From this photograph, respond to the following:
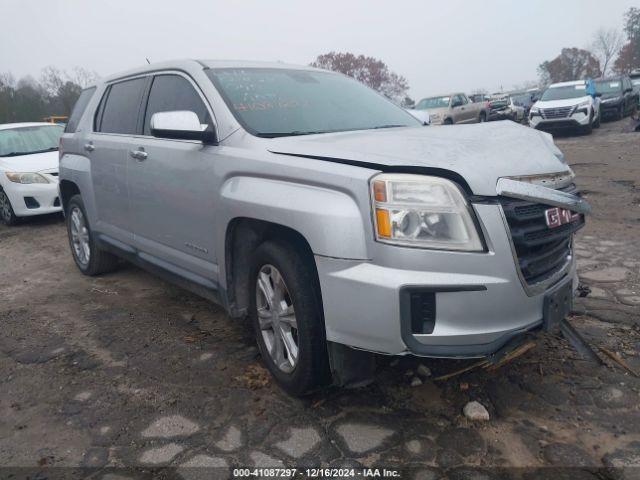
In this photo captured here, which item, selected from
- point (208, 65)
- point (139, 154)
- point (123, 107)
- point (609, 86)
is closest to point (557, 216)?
point (208, 65)

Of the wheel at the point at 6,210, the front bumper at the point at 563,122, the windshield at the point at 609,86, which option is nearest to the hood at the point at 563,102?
the front bumper at the point at 563,122

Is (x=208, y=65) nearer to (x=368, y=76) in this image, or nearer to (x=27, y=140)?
(x=27, y=140)

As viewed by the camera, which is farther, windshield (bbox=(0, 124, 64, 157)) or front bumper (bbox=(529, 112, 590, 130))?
front bumper (bbox=(529, 112, 590, 130))

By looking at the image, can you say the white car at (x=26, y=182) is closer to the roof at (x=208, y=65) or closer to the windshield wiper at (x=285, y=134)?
the roof at (x=208, y=65)

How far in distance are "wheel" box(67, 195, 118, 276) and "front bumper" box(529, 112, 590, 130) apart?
586 inches

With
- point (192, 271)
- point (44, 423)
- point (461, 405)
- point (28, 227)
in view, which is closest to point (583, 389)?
point (461, 405)

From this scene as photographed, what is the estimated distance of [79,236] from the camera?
5.24 m

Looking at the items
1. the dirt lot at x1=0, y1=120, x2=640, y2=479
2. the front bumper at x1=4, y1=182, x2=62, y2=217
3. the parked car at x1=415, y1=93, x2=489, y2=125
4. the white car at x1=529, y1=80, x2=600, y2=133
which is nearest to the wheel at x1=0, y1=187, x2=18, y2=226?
the front bumper at x1=4, y1=182, x2=62, y2=217

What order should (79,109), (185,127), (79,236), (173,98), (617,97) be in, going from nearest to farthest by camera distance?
(185,127) < (173,98) < (79,109) < (79,236) < (617,97)

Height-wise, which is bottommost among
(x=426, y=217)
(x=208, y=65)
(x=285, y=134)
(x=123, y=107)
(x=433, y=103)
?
(x=433, y=103)

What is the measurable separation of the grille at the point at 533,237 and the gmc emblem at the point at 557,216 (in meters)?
0.02

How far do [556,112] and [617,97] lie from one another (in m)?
5.56

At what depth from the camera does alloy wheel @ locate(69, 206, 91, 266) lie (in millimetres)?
5098

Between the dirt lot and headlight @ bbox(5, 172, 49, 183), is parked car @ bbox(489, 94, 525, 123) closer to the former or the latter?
headlight @ bbox(5, 172, 49, 183)
